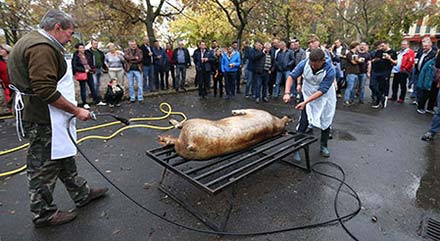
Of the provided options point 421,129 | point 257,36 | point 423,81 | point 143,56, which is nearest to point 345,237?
point 421,129

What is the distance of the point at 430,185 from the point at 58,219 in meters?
4.79

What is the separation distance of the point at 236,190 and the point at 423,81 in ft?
23.3

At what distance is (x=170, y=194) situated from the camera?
3.14 meters

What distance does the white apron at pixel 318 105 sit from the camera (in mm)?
4137

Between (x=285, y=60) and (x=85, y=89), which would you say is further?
(x=285, y=60)

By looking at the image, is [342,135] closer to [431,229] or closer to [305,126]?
[305,126]

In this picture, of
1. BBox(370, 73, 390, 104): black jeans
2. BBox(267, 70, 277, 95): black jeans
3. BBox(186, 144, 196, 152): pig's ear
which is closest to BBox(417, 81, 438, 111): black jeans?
BBox(370, 73, 390, 104): black jeans

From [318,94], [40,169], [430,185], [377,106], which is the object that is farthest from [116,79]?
[377,106]

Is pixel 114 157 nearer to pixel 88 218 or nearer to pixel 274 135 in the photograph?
pixel 88 218

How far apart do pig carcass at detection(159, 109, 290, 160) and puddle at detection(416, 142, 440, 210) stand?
6.99 ft

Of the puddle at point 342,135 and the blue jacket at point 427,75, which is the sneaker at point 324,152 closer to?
the puddle at point 342,135

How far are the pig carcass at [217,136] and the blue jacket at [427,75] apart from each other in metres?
6.24

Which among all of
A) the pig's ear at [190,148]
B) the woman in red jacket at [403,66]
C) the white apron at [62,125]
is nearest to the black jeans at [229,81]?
the woman in red jacket at [403,66]

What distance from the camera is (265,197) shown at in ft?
10.4
